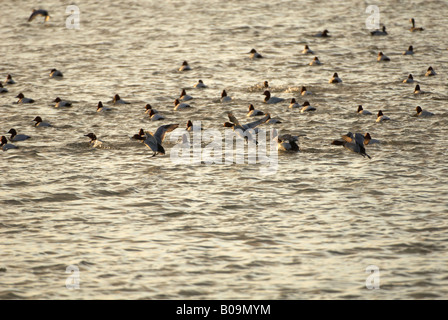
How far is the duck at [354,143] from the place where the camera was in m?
22.7

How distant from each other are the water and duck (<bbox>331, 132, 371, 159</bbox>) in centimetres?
36

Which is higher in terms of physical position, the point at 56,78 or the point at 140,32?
the point at 140,32

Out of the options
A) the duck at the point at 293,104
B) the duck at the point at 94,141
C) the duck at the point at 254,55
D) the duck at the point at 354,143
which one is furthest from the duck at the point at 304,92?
the duck at the point at 94,141

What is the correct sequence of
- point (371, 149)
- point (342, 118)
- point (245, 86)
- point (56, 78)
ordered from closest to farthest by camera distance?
1. point (371, 149)
2. point (342, 118)
3. point (245, 86)
4. point (56, 78)

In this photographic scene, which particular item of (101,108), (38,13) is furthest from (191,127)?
(38,13)

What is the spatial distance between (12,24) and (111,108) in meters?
22.1

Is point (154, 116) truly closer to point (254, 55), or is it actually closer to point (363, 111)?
point (363, 111)

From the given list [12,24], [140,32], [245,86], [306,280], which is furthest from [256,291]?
[12,24]

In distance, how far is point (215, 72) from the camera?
35.4 metres

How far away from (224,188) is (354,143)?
14.5ft

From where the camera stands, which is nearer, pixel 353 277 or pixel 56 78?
pixel 353 277

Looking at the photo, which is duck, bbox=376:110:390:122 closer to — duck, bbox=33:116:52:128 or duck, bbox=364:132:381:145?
duck, bbox=364:132:381:145

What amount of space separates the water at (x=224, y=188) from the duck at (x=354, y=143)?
356 millimetres

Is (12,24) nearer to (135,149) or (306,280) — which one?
(135,149)
